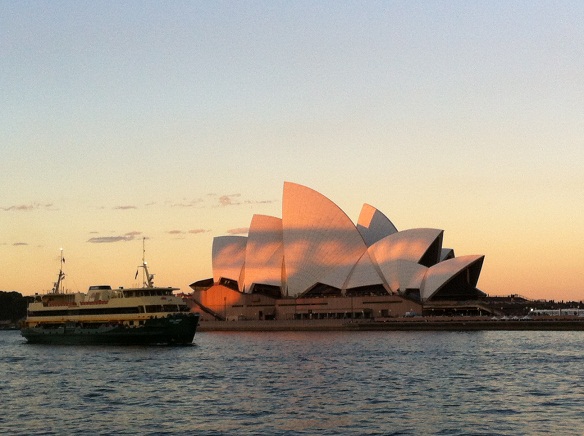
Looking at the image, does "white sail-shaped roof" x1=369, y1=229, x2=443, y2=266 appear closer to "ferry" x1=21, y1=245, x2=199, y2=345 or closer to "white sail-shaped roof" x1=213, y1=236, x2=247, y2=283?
"white sail-shaped roof" x1=213, y1=236, x2=247, y2=283

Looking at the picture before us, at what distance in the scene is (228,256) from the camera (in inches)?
5256

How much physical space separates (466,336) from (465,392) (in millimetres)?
48133

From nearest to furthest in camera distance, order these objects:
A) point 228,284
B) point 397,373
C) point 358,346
Result: point 397,373 < point 358,346 < point 228,284

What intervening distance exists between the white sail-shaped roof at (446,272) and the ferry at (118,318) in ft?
144

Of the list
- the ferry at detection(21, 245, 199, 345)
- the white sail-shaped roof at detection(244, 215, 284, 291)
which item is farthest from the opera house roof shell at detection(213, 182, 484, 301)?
the ferry at detection(21, 245, 199, 345)

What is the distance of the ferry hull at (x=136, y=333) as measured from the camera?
7369cm

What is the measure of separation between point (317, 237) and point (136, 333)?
47137 mm

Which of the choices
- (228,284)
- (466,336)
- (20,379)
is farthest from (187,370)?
(228,284)

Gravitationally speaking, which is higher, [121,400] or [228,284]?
[228,284]

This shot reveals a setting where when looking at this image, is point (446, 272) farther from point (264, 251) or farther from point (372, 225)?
point (264, 251)

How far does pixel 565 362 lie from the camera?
55.4 meters

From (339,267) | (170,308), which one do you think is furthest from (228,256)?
(170,308)

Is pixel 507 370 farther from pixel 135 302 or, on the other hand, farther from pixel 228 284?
pixel 228 284

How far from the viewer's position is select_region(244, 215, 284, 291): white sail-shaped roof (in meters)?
125
